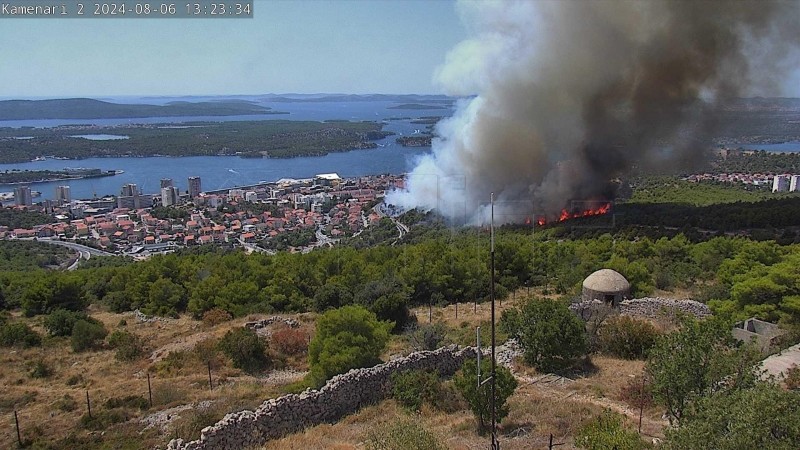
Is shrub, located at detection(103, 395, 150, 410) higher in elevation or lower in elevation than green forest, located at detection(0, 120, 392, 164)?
lower

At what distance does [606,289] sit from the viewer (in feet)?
42.4

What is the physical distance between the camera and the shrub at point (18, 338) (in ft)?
42.9

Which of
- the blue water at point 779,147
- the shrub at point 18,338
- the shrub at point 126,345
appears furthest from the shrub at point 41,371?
the blue water at point 779,147

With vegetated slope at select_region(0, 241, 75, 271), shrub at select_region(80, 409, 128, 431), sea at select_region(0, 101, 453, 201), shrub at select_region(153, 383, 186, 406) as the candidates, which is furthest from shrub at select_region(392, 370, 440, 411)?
sea at select_region(0, 101, 453, 201)

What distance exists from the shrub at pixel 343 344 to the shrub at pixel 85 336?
6130 millimetres

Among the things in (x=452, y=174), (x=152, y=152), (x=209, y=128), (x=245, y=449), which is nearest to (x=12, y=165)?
(x=152, y=152)

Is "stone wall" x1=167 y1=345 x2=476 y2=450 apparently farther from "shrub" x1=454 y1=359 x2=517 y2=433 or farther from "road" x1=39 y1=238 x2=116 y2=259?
"road" x1=39 y1=238 x2=116 y2=259

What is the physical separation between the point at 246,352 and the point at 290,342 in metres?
1.09

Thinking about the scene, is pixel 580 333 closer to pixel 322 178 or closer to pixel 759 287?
pixel 759 287

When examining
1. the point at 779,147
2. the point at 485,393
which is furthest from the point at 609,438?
the point at 779,147

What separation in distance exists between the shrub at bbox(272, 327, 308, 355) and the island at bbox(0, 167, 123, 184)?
69.8 m

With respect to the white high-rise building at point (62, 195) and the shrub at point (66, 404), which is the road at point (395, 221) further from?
the white high-rise building at point (62, 195)

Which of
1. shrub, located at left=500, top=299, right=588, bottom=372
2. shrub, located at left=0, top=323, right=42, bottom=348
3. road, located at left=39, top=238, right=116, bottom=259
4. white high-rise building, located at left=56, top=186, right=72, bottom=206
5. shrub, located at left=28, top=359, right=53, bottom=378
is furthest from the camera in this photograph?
white high-rise building, located at left=56, top=186, right=72, bottom=206

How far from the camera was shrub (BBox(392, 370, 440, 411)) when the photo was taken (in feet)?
26.9
